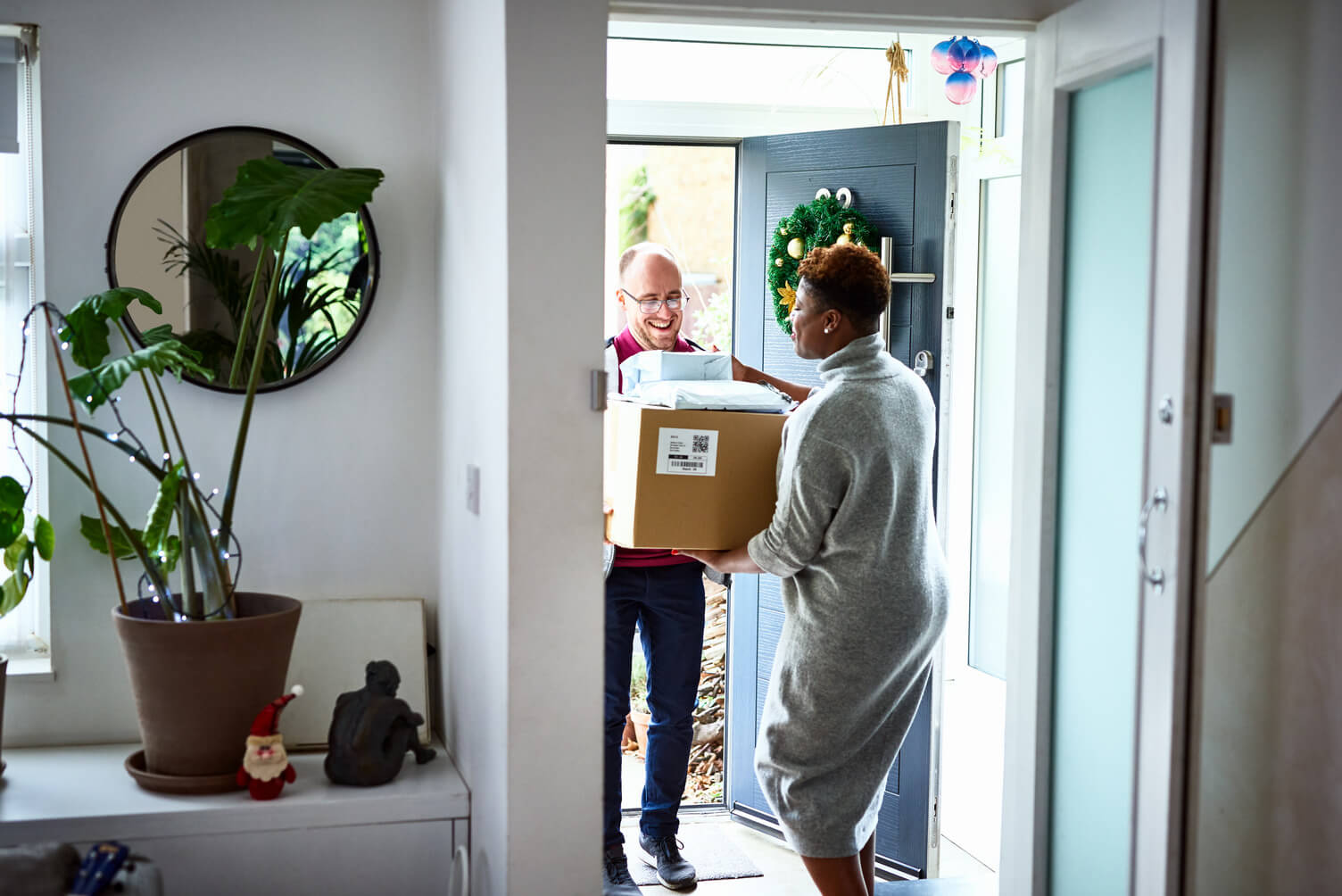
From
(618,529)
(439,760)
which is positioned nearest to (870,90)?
(618,529)

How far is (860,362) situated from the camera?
7.93ft

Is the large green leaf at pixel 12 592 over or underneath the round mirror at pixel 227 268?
underneath

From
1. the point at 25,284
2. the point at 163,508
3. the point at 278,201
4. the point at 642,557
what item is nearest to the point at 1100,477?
the point at 642,557

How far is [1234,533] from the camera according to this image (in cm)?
215

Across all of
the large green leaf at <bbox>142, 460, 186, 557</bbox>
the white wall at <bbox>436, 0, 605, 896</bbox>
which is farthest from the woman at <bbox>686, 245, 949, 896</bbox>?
the large green leaf at <bbox>142, 460, 186, 557</bbox>

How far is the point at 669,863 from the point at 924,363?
150 centimetres

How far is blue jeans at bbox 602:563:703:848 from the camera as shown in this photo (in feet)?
9.66

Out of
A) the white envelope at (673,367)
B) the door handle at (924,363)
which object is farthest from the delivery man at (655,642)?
the door handle at (924,363)

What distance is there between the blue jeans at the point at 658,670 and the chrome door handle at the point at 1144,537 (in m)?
1.26

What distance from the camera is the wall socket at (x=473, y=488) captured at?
2426 millimetres

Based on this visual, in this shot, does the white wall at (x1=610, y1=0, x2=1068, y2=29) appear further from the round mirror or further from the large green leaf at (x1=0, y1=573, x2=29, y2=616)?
the large green leaf at (x1=0, y1=573, x2=29, y2=616)

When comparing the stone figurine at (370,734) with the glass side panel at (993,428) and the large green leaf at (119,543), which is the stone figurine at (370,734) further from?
the glass side panel at (993,428)

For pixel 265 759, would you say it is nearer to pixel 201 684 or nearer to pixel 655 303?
pixel 201 684

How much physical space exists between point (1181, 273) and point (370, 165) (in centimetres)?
196
